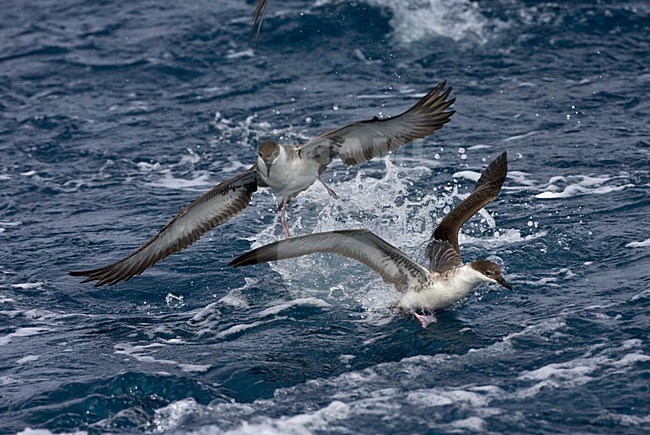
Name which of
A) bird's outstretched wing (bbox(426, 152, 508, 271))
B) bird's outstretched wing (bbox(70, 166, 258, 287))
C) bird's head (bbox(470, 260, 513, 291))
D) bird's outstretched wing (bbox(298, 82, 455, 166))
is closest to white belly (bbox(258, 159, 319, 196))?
bird's outstretched wing (bbox(298, 82, 455, 166))

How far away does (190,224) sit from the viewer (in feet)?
34.9

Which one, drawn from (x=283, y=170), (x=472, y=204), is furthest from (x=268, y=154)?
(x=472, y=204)

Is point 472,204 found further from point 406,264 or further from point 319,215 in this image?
point 319,215

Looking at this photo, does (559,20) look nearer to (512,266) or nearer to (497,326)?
(512,266)

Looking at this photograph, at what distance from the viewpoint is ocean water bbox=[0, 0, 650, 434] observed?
7910 millimetres

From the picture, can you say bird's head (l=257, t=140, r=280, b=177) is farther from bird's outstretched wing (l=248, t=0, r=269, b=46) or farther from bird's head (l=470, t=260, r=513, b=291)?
bird's head (l=470, t=260, r=513, b=291)

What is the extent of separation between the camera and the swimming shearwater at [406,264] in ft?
29.7

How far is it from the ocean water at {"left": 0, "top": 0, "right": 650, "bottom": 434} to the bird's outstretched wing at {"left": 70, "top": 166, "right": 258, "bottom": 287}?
0.45 meters

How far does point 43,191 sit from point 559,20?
9973mm

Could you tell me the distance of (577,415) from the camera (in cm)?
726

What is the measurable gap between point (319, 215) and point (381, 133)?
7.70 ft

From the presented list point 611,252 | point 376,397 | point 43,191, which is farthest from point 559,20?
point 376,397

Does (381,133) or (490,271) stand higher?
(381,133)

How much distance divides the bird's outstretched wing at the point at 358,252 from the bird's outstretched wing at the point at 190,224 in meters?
1.43
